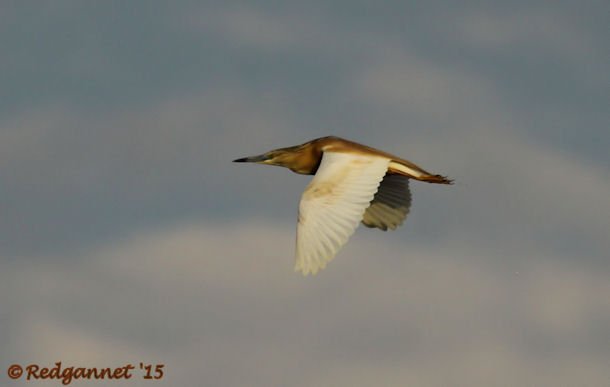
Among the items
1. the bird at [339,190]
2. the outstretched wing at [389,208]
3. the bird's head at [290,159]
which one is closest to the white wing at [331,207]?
the bird at [339,190]

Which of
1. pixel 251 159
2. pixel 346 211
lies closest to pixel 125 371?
pixel 251 159

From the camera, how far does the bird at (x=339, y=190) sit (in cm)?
2045

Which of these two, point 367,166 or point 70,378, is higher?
point 367,166

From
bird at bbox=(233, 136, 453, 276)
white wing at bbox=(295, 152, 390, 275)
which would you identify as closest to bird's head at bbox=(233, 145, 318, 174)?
bird at bbox=(233, 136, 453, 276)

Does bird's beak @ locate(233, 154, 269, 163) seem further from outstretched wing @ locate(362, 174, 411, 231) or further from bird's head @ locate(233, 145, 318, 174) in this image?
outstretched wing @ locate(362, 174, 411, 231)

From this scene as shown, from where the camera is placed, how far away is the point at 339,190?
21219 mm

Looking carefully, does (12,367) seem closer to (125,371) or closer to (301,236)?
(125,371)

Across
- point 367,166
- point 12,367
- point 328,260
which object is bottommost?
point 12,367

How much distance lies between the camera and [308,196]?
69.2 feet

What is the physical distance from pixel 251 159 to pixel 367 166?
2.61m

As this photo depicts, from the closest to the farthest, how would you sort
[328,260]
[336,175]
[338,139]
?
1. [328,260]
2. [336,175]
3. [338,139]

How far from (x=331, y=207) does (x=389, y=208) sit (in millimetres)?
3797

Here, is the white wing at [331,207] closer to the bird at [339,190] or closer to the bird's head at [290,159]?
the bird at [339,190]

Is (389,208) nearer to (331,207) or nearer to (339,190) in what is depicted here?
(339,190)
